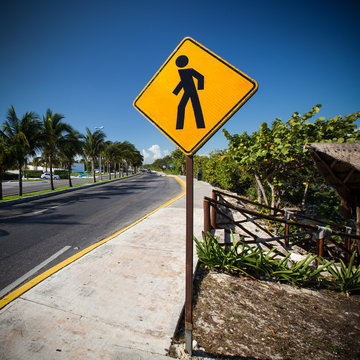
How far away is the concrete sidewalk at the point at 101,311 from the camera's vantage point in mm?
1729

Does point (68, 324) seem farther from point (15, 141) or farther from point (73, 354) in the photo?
point (15, 141)

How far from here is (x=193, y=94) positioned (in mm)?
1765

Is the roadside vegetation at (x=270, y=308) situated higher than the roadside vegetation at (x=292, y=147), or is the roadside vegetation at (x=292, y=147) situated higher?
the roadside vegetation at (x=292, y=147)

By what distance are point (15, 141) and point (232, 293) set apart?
1569cm

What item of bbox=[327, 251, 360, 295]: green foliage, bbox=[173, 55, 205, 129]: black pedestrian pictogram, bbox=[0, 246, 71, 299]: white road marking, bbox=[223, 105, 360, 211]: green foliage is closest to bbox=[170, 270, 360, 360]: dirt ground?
bbox=[327, 251, 360, 295]: green foliage

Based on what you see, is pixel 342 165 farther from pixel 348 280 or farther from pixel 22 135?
pixel 22 135

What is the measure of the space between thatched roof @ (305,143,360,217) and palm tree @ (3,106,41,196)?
50.5 ft

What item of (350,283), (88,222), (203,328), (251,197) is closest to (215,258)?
(203,328)

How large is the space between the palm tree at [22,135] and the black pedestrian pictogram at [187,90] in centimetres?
1424

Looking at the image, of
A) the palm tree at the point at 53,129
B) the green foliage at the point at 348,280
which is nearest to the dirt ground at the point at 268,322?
the green foliage at the point at 348,280

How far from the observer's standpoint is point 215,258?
129 inches

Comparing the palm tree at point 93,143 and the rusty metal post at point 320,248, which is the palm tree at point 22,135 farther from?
the rusty metal post at point 320,248

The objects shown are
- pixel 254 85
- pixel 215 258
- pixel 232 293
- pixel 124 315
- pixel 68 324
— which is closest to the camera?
pixel 254 85

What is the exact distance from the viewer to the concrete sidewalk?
173 cm
